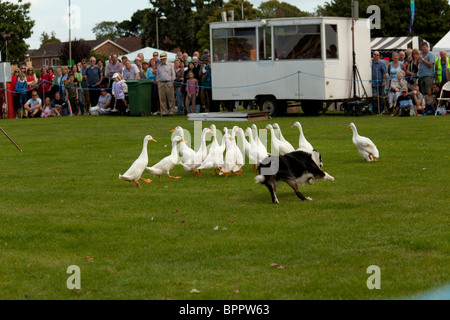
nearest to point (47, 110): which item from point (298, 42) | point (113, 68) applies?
point (113, 68)

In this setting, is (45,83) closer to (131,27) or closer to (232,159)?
(232,159)

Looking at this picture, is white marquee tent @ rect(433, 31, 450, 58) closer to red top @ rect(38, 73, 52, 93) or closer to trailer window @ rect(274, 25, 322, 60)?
trailer window @ rect(274, 25, 322, 60)

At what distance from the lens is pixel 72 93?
113ft

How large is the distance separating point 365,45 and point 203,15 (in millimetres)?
68739

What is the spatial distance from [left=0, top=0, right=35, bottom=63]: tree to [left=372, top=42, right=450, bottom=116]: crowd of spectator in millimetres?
52075

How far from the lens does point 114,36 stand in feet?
562

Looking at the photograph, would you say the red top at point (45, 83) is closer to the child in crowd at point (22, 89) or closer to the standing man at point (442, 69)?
the child in crowd at point (22, 89)

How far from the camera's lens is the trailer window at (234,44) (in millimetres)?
29625

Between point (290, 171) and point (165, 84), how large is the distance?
67.9 ft

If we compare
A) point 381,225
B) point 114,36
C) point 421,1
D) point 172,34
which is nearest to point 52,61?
point 114,36

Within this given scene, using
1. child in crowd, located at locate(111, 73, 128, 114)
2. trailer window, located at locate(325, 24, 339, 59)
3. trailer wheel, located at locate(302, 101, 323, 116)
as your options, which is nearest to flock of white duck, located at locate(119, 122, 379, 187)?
trailer window, located at locate(325, 24, 339, 59)

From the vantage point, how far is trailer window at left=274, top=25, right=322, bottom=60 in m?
28.0

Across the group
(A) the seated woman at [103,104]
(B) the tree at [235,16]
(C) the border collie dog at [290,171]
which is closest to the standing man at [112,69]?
(A) the seated woman at [103,104]

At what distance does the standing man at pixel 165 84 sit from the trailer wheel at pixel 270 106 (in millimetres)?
4083
